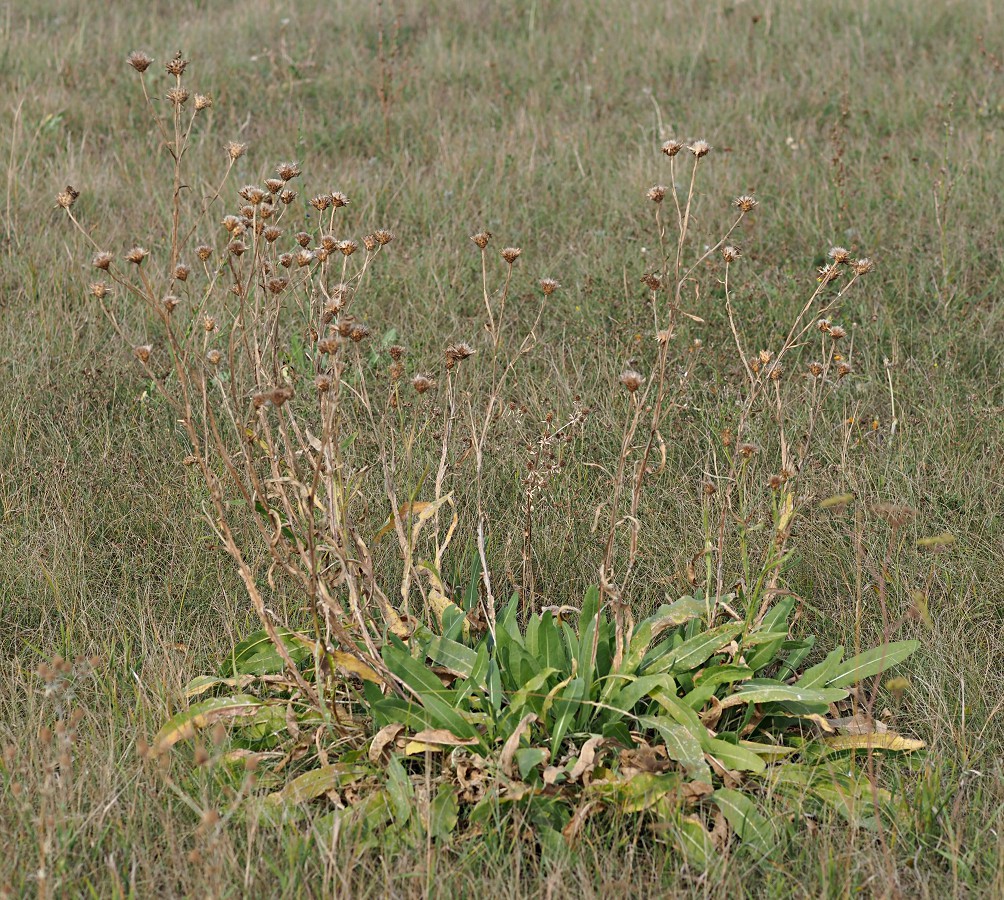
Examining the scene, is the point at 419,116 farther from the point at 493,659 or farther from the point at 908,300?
the point at 493,659

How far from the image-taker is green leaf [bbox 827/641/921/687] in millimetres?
2434

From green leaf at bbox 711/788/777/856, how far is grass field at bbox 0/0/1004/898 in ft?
0.19

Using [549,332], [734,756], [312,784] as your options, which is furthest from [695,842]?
[549,332]

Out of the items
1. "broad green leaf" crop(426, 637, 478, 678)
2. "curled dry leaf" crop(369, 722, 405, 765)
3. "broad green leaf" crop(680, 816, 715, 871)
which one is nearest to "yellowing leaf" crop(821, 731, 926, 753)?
"broad green leaf" crop(680, 816, 715, 871)

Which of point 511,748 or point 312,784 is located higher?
point 511,748

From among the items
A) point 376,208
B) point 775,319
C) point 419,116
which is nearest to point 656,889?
point 775,319

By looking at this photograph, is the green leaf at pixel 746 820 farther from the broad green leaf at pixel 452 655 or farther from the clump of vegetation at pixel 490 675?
the broad green leaf at pixel 452 655

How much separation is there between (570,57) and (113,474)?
442 cm

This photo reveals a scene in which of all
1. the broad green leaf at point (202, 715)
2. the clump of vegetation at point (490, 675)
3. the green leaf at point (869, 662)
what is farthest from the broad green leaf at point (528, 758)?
the green leaf at point (869, 662)

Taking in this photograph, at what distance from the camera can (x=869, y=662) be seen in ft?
8.09

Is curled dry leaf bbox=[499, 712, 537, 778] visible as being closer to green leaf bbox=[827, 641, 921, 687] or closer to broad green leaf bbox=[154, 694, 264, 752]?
broad green leaf bbox=[154, 694, 264, 752]

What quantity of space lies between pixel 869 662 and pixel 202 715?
1.50 meters

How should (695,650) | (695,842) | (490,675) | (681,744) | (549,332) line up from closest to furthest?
(695,842) < (681,744) < (490,675) < (695,650) < (549,332)

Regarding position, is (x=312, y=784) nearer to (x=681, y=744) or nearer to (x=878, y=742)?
(x=681, y=744)
